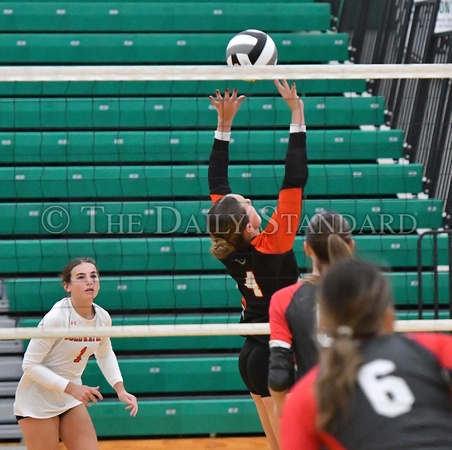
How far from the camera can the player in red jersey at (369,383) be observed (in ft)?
5.26

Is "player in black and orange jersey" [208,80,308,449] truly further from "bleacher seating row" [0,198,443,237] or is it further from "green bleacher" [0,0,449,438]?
"bleacher seating row" [0,198,443,237]

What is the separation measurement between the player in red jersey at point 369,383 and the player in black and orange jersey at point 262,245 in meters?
1.60

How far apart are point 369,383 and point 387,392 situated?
43mm

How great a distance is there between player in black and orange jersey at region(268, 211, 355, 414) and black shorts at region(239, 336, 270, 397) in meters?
0.69

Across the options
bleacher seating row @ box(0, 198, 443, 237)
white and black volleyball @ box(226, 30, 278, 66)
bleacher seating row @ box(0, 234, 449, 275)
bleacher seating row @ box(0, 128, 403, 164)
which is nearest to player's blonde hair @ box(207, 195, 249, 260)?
white and black volleyball @ box(226, 30, 278, 66)

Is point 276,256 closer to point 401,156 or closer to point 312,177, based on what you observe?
point 312,177

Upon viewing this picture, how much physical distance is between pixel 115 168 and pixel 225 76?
3.18m

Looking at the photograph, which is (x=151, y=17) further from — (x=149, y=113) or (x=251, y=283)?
(x=251, y=283)

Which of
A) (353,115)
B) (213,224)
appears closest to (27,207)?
(353,115)

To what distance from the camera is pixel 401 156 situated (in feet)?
24.3

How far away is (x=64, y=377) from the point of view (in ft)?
13.3

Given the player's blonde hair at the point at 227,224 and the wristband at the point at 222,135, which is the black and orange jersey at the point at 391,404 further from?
the wristband at the point at 222,135

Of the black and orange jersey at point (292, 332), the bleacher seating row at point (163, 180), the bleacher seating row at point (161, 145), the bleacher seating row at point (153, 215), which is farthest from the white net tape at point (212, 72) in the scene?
the bleacher seating row at point (161, 145)

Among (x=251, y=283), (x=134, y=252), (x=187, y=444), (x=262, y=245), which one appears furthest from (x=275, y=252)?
(x=134, y=252)
